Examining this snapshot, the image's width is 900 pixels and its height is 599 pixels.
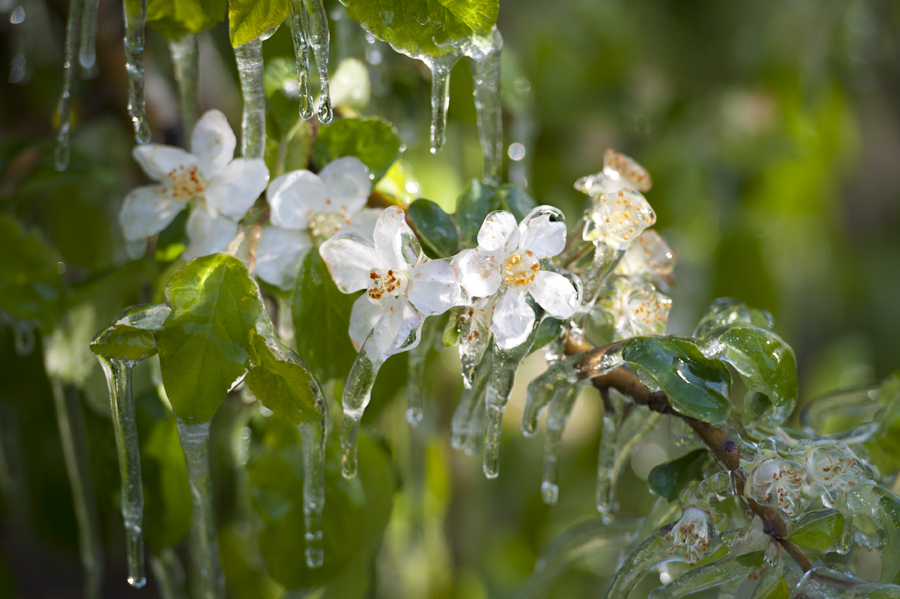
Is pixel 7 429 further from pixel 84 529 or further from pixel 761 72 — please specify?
pixel 761 72

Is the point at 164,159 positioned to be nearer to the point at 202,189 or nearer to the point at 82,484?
the point at 202,189

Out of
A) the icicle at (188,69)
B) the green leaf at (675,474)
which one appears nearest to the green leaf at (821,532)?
the green leaf at (675,474)

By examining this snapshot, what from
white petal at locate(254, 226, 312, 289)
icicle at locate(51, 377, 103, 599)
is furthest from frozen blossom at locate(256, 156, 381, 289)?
icicle at locate(51, 377, 103, 599)

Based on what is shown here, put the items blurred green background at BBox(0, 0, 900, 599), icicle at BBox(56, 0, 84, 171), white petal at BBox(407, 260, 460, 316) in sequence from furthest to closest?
1. blurred green background at BBox(0, 0, 900, 599)
2. icicle at BBox(56, 0, 84, 171)
3. white petal at BBox(407, 260, 460, 316)

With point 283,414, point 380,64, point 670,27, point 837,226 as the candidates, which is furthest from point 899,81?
point 283,414

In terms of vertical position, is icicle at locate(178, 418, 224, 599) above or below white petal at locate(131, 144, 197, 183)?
below

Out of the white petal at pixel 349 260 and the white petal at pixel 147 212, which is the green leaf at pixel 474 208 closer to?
the white petal at pixel 349 260

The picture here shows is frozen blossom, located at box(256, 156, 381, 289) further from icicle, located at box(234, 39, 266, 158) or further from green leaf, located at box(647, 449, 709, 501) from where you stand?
green leaf, located at box(647, 449, 709, 501)
